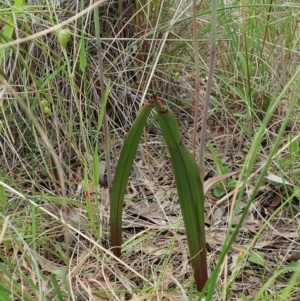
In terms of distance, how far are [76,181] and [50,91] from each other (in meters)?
0.27

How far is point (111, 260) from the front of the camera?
0.92m

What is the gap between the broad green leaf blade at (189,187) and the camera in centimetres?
73

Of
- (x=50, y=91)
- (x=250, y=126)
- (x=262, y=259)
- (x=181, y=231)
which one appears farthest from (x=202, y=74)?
(x=262, y=259)

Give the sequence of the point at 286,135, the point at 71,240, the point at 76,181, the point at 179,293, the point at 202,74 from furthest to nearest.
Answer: the point at 202,74
the point at 286,135
the point at 76,181
the point at 71,240
the point at 179,293

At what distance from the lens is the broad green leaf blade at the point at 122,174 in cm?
78

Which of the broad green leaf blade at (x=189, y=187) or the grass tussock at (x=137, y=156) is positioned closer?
the broad green leaf blade at (x=189, y=187)

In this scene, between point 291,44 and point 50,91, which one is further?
point 291,44

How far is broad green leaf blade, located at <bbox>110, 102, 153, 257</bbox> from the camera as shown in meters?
0.78

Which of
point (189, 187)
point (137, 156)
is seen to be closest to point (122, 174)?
point (189, 187)

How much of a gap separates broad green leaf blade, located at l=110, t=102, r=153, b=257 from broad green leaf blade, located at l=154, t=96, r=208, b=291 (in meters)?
0.04

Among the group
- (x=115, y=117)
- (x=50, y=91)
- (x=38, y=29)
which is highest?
(x=38, y=29)

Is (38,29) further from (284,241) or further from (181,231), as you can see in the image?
(284,241)

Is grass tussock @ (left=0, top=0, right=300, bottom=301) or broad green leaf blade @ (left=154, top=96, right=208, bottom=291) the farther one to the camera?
grass tussock @ (left=0, top=0, right=300, bottom=301)

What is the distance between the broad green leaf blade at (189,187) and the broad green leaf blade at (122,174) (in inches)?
1.7
